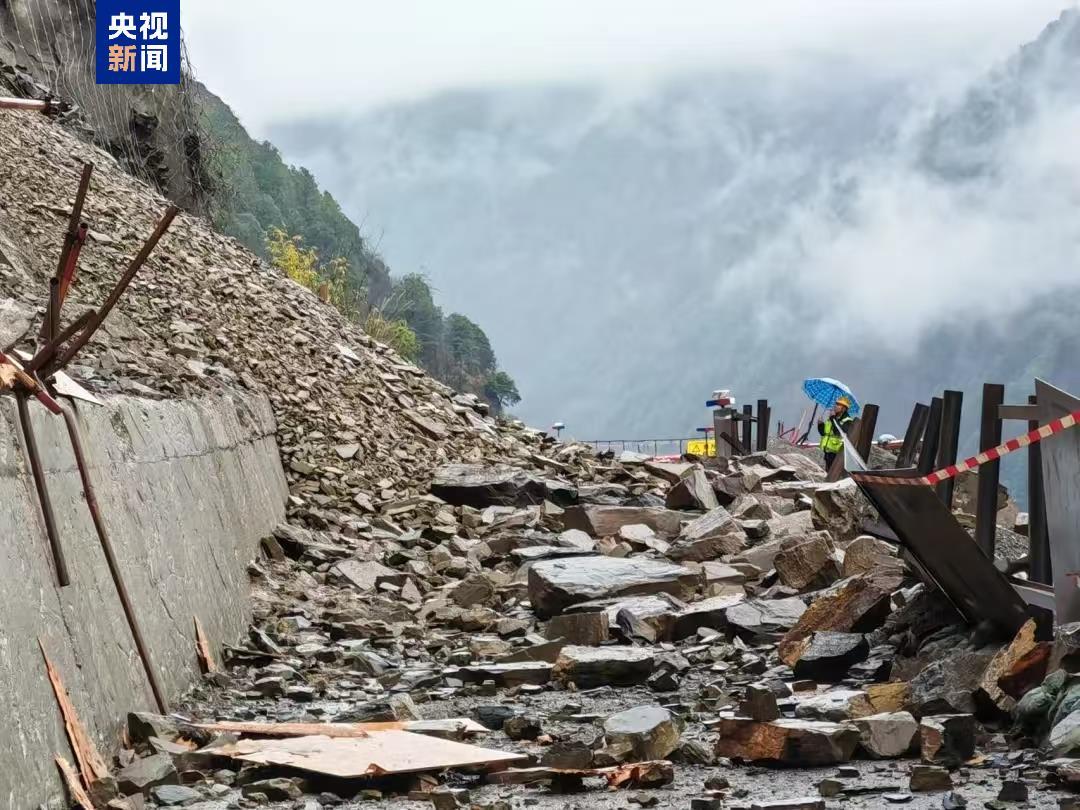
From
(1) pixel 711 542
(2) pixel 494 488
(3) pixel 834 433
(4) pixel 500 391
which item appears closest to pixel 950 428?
(1) pixel 711 542

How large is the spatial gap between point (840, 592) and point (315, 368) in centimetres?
844

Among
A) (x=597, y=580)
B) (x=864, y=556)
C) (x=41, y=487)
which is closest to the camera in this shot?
(x=41, y=487)

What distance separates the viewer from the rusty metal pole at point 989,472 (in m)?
5.39

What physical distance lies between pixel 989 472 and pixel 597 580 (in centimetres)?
347

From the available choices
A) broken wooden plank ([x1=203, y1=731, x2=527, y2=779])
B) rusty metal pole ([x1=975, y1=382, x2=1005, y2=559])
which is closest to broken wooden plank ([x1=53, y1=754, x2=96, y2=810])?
broken wooden plank ([x1=203, y1=731, x2=527, y2=779])

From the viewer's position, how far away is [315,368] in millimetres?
→ 13828

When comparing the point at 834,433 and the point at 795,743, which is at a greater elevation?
the point at 834,433

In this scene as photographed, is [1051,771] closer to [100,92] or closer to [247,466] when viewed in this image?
[247,466]

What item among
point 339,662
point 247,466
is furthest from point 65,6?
point 339,662

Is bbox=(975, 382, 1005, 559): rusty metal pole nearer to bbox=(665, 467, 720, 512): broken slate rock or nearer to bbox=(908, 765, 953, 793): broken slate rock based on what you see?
bbox=(908, 765, 953, 793): broken slate rock

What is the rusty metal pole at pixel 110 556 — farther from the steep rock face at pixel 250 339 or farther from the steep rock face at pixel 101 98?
the steep rock face at pixel 101 98

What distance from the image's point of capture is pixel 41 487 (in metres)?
4.08

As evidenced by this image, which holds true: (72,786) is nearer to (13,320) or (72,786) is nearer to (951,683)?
(951,683)

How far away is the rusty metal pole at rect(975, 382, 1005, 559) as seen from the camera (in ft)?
17.7
